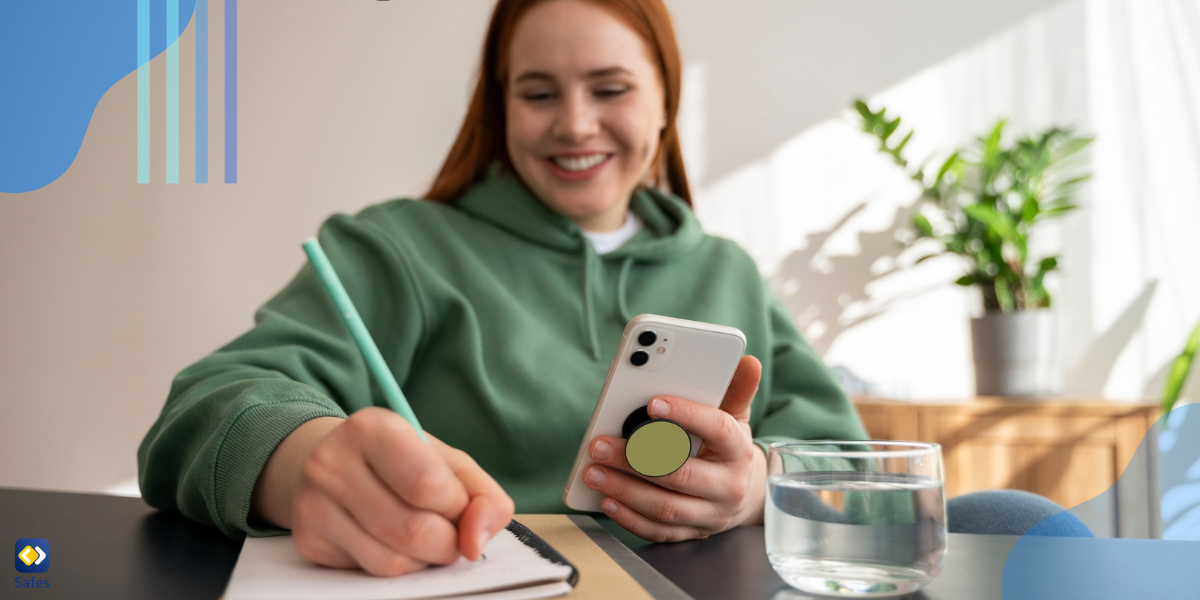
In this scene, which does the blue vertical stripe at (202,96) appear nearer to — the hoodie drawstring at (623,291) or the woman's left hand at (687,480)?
the hoodie drawstring at (623,291)

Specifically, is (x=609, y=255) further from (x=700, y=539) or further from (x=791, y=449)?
(x=791, y=449)

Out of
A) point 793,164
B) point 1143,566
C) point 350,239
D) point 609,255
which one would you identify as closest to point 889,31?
point 793,164

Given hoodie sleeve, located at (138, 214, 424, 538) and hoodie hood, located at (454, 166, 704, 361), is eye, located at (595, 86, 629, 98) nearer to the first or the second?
hoodie hood, located at (454, 166, 704, 361)

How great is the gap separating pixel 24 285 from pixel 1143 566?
2709 millimetres

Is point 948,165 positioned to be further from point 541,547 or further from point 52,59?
point 52,59

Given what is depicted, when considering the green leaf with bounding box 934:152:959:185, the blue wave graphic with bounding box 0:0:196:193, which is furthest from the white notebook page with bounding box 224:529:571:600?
the green leaf with bounding box 934:152:959:185

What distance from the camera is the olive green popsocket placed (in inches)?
19.6

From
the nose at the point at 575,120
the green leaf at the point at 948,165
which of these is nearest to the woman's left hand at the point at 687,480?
the nose at the point at 575,120

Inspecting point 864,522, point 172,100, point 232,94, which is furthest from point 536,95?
point 172,100

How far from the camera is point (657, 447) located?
1.65 feet

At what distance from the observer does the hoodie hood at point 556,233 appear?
910mm

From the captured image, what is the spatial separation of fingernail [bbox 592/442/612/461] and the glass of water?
152mm

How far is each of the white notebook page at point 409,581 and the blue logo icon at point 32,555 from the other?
14 centimetres

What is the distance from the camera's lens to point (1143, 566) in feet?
1.51
